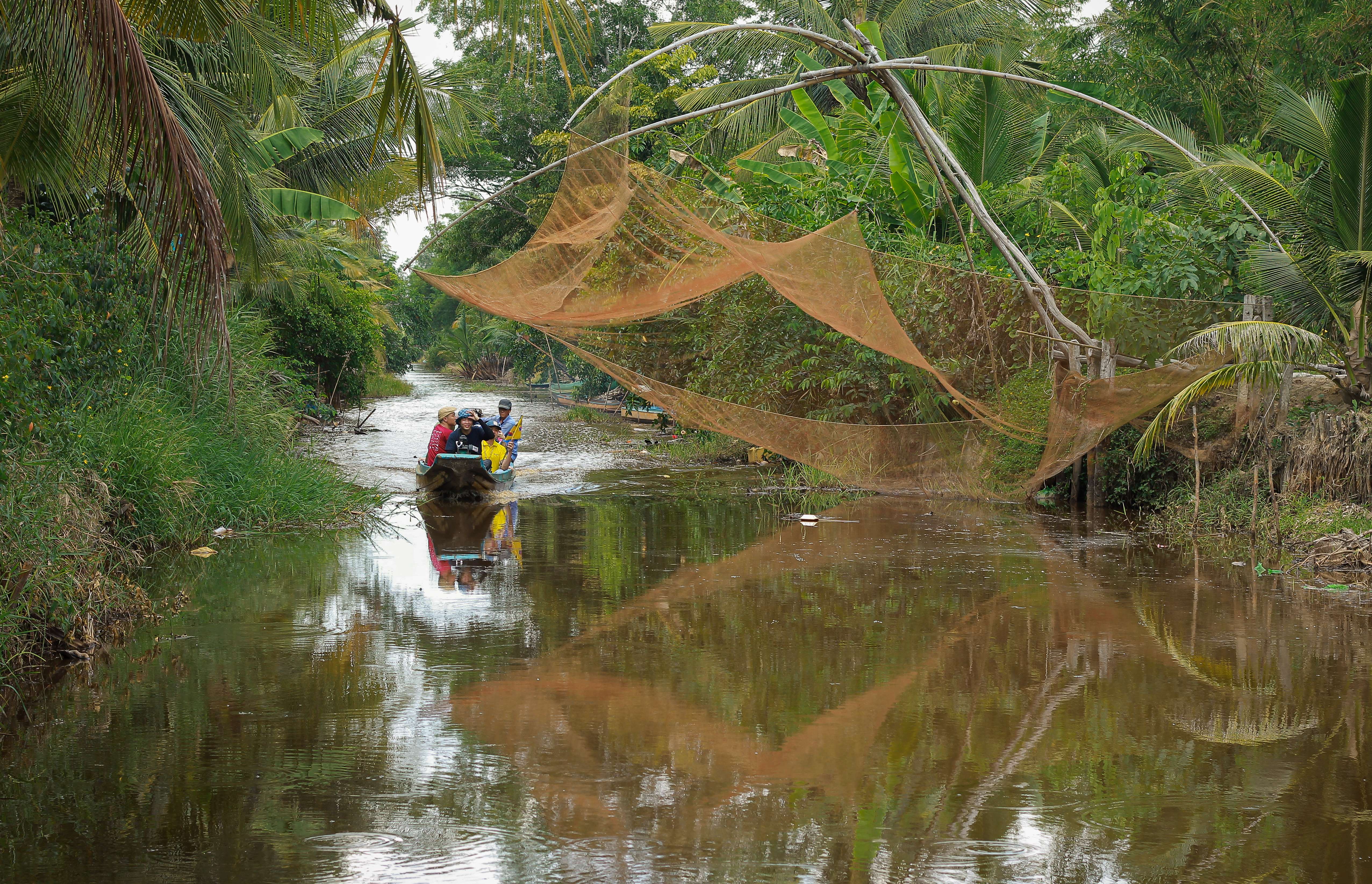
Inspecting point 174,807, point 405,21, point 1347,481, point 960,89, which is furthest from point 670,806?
point 405,21

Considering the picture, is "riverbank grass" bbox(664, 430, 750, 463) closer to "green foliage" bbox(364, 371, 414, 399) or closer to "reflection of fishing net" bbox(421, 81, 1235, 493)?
"reflection of fishing net" bbox(421, 81, 1235, 493)

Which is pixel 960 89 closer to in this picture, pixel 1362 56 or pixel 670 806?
pixel 1362 56

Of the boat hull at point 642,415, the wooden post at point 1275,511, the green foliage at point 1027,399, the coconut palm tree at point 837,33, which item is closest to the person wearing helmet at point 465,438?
the green foliage at point 1027,399

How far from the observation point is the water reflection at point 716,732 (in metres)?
3.52

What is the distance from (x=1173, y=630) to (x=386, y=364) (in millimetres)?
33067

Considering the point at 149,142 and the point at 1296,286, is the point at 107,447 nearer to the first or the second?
the point at 149,142

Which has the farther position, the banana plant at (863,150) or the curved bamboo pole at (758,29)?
the banana plant at (863,150)

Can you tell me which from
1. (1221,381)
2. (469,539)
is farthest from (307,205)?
(1221,381)

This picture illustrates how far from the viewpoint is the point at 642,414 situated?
77.6ft

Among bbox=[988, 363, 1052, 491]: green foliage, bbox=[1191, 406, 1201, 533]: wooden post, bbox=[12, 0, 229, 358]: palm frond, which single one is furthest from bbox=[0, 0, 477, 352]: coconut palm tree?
bbox=[1191, 406, 1201, 533]: wooden post

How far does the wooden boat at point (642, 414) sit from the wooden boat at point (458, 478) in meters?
7.71

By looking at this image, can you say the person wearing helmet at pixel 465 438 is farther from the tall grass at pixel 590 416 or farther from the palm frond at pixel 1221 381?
the tall grass at pixel 590 416

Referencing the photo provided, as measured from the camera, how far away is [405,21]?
45.1 ft

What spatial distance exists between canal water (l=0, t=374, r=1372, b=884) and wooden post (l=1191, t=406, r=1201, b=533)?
0.92m
